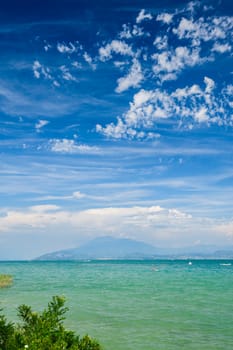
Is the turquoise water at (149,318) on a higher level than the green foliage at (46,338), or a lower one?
lower

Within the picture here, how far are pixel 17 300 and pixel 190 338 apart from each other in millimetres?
30268

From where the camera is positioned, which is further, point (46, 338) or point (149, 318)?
point (149, 318)

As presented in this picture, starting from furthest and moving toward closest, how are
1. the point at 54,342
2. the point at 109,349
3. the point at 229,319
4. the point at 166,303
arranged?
the point at 166,303 < the point at 229,319 < the point at 109,349 < the point at 54,342

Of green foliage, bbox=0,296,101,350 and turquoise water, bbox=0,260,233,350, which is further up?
green foliage, bbox=0,296,101,350

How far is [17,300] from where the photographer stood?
174 feet

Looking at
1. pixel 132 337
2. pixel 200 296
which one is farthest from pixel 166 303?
pixel 132 337

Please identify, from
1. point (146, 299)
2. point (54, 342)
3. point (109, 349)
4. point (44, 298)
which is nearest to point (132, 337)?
point (109, 349)

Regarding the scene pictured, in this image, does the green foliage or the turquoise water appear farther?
the turquoise water

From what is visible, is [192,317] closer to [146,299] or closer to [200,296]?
[146,299]

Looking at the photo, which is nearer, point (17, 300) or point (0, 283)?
point (17, 300)

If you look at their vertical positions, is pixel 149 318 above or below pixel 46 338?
below

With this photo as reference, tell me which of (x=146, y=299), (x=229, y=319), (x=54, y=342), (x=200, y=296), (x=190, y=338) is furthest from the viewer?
(x=200, y=296)

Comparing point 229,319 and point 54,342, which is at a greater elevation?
point 54,342

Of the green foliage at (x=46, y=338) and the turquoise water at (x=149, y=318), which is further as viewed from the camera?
the turquoise water at (x=149, y=318)
